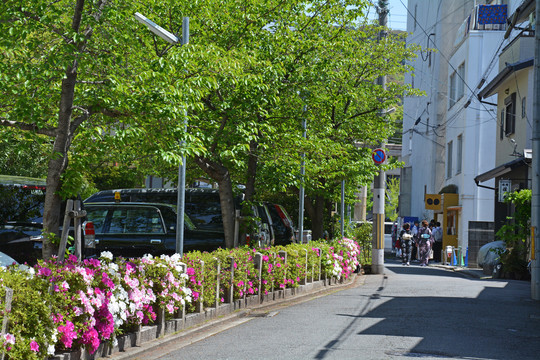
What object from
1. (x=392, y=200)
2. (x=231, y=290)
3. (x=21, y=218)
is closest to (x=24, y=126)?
(x=21, y=218)

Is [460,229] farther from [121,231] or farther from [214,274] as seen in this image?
[214,274]

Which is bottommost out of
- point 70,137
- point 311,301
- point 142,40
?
point 311,301

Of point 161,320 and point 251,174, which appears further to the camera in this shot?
point 251,174

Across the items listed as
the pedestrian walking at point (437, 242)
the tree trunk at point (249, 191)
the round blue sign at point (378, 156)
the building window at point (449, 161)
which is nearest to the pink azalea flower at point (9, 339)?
the tree trunk at point (249, 191)

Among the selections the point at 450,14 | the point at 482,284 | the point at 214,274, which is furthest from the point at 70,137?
the point at 450,14

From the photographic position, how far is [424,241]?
29875 millimetres

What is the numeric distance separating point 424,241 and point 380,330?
19.8 metres

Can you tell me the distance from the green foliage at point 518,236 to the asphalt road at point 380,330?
5446 mm

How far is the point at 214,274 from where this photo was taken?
38.7 feet

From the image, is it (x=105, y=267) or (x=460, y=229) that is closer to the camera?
(x=105, y=267)

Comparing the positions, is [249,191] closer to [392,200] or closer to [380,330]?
[380,330]

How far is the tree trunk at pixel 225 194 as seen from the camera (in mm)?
16094

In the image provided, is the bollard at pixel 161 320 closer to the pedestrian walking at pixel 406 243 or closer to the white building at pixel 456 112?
the white building at pixel 456 112

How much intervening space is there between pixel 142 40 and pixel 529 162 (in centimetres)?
1486
